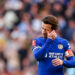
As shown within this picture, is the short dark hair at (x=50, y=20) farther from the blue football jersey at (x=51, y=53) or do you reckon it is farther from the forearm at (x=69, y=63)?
the forearm at (x=69, y=63)

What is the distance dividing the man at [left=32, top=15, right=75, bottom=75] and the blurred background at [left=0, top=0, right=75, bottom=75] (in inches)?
191

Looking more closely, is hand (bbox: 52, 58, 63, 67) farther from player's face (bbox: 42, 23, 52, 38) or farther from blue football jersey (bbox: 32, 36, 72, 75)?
player's face (bbox: 42, 23, 52, 38)

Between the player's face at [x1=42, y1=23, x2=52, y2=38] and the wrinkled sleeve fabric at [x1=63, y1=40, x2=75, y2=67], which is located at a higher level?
the player's face at [x1=42, y1=23, x2=52, y2=38]

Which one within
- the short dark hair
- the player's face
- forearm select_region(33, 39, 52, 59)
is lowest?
forearm select_region(33, 39, 52, 59)

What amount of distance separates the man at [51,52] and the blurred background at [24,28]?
4.86m

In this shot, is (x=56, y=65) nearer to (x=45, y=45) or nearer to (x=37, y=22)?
(x=45, y=45)

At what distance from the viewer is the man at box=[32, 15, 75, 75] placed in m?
5.78

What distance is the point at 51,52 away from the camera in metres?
5.95

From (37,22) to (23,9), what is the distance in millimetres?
982

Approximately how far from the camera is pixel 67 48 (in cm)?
607

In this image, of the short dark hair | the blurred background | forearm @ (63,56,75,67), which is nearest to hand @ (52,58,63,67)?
forearm @ (63,56,75,67)

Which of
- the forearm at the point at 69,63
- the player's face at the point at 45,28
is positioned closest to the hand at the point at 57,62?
the forearm at the point at 69,63

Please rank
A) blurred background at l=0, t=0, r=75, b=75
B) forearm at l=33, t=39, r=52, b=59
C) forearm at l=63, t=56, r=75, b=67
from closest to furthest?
1. forearm at l=33, t=39, r=52, b=59
2. forearm at l=63, t=56, r=75, b=67
3. blurred background at l=0, t=0, r=75, b=75

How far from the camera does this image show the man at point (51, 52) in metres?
5.78
